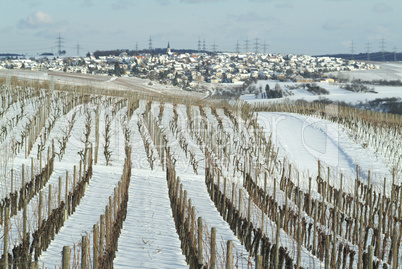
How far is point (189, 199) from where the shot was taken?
7355mm

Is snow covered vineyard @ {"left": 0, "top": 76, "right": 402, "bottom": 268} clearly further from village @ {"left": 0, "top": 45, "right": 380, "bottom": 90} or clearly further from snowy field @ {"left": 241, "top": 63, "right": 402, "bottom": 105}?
village @ {"left": 0, "top": 45, "right": 380, "bottom": 90}

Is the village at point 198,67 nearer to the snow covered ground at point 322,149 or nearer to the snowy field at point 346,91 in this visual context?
the snowy field at point 346,91

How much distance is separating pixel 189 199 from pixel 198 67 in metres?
95.0

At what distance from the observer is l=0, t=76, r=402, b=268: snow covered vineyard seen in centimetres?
645

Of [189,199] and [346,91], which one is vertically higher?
[189,199]

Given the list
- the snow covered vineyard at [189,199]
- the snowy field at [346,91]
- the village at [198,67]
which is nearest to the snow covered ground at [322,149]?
the snow covered vineyard at [189,199]

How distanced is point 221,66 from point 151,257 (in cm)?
10199

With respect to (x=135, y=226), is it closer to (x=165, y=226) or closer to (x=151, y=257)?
(x=165, y=226)

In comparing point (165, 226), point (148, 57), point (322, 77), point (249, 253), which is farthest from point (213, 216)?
point (148, 57)

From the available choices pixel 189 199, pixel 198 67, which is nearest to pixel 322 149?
pixel 189 199

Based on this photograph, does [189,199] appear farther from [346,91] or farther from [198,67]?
[198,67]

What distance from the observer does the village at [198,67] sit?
7475cm

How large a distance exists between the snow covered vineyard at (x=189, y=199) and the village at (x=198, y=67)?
4782 cm

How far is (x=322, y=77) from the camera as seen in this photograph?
7831 centimetres
